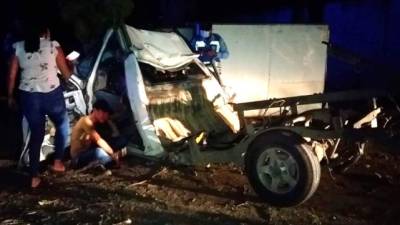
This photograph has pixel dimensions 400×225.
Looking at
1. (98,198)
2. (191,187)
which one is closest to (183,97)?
(191,187)

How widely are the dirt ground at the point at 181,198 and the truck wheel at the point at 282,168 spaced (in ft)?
0.56

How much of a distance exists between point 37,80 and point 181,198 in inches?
75.1

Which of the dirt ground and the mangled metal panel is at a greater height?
the mangled metal panel

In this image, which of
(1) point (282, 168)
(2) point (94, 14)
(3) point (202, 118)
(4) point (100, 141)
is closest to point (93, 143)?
(4) point (100, 141)

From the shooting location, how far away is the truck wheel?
5020 mm

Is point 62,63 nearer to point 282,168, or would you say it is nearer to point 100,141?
point 100,141

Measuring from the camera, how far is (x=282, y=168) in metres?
5.20

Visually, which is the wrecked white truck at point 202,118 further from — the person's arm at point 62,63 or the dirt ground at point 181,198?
the person's arm at point 62,63

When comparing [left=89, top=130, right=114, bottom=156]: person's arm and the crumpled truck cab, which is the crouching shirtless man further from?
the crumpled truck cab

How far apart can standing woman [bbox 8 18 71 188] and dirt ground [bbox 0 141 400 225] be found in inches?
20.2

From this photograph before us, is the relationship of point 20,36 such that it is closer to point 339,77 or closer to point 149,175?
point 149,175

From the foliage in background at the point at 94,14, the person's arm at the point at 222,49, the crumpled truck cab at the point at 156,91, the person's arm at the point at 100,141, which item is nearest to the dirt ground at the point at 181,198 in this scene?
the person's arm at the point at 100,141

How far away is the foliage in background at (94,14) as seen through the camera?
8.19m

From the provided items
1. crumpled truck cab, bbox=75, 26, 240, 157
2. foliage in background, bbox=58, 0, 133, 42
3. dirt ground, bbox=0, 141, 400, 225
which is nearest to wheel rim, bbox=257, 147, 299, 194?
dirt ground, bbox=0, 141, 400, 225
